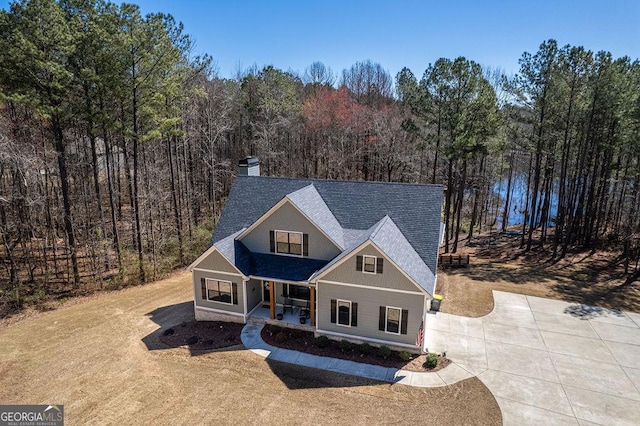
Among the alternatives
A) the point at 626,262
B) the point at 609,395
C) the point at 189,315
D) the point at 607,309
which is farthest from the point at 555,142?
the point at 189,315

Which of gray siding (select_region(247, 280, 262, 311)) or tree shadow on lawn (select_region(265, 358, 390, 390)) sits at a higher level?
gray siding (select_region(247, 280, 262, 311))

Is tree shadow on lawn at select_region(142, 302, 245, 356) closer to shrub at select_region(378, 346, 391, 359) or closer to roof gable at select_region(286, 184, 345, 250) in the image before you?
shrub at select_region(378, 346, 391, 359)

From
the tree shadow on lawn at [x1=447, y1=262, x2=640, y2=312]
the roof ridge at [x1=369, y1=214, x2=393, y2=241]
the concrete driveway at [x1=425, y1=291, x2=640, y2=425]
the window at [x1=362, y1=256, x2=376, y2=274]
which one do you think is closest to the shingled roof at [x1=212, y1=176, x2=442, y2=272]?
the roof ridge at [x1=369, y1=214, x2=393, y2=241]

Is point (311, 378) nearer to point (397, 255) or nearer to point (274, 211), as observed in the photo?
point (397, 255)

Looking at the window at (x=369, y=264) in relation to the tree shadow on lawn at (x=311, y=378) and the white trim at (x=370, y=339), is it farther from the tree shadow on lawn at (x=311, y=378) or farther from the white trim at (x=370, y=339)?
the tree shadow on lawn at (x=311, y=378)

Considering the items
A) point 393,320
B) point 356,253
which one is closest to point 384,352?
point 393,320
